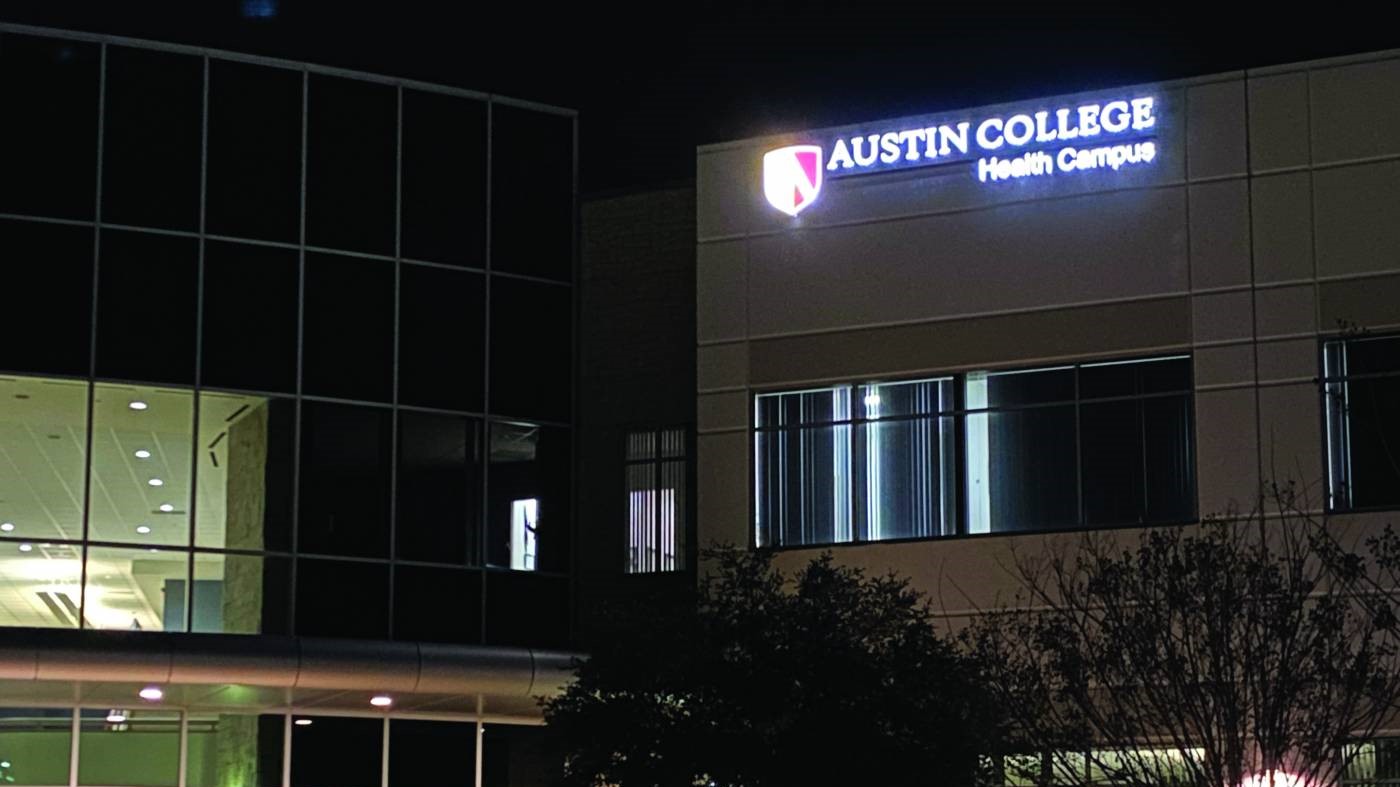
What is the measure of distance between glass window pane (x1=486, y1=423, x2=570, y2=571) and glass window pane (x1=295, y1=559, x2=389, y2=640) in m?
1.89

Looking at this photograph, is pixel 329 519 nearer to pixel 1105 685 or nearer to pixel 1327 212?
pixel 1105 685

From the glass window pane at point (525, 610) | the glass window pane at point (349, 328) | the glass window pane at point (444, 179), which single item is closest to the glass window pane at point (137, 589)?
A: the glass window pane at point (349, 328)

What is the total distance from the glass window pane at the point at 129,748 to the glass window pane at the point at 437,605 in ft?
10.2

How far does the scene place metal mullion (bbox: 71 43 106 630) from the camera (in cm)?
2886

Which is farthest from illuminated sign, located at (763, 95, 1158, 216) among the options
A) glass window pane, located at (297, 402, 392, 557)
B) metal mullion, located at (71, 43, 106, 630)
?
metal mullion, located at (71, 43, 106, 630)

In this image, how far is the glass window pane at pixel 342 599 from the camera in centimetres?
3022

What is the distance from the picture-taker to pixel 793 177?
32844mm

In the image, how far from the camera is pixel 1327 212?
2956cm

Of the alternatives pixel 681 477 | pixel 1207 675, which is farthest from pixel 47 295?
→ pixel 1207 675

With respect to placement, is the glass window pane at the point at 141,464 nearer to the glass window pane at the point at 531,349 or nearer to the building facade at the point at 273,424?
the building facade at the point at 273,424

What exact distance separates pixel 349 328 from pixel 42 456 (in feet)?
14.7

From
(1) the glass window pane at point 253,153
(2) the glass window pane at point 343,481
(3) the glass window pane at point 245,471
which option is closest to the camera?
(3) the glass window pane at point 245,471

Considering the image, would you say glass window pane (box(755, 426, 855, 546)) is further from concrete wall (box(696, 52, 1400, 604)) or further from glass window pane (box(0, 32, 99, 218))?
glass window pane (box(0, 32, 99, 218))

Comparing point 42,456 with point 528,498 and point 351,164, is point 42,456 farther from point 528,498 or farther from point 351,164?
point 528,498
